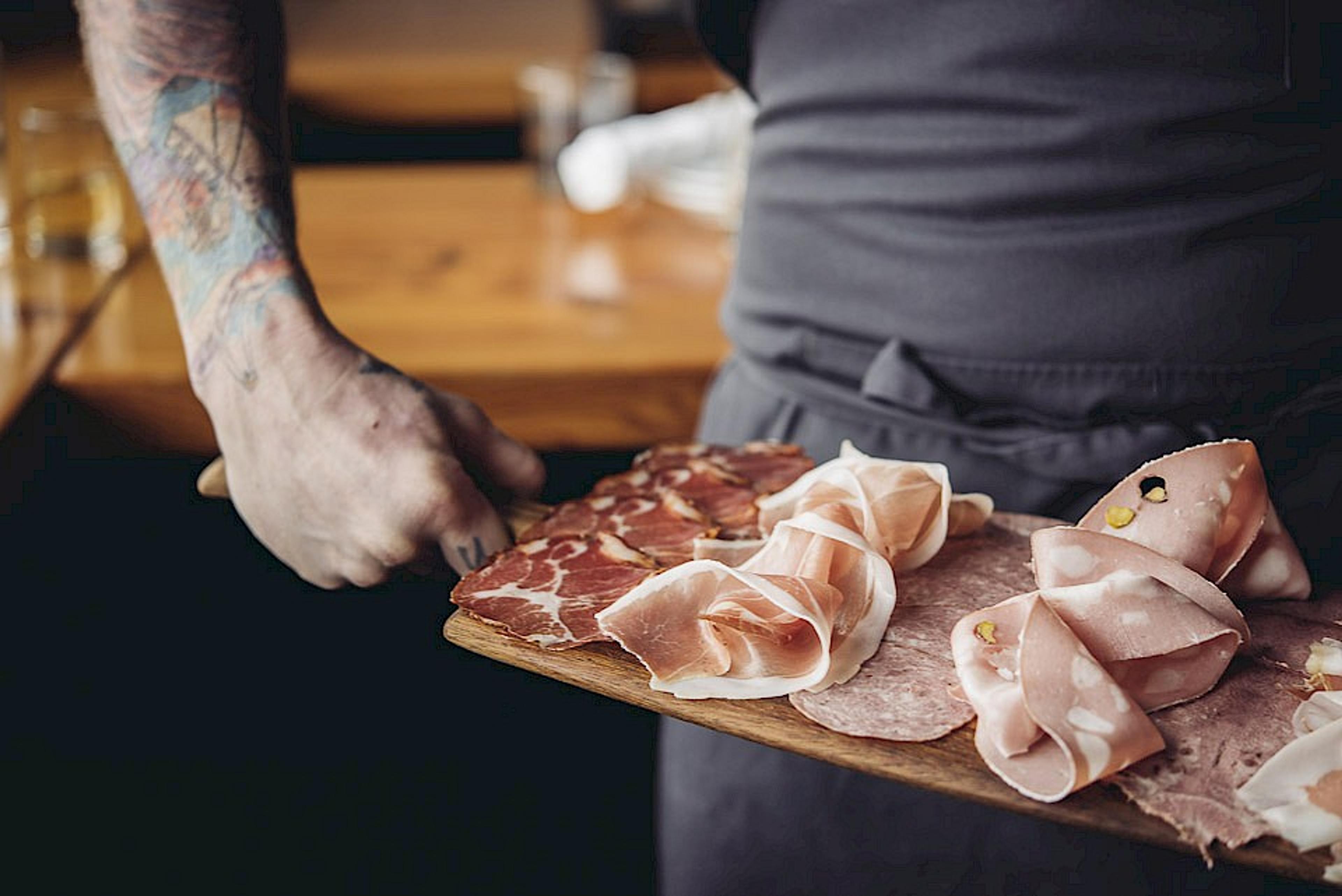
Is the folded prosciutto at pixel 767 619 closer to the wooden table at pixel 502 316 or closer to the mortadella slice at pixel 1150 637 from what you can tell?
the mortadella slice at pixel 1150 637

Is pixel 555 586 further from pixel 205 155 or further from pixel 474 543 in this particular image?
pixel 205 155

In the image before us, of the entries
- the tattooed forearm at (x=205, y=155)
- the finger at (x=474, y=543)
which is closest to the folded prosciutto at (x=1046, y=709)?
the finger at (x=474, y=543)

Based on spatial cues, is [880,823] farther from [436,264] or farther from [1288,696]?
[436,264]

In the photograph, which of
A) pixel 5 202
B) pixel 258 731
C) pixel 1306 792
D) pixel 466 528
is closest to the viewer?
pixel 1306 792

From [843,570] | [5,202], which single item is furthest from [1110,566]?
[5,202]

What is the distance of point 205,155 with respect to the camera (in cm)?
107

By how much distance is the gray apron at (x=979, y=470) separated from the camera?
105 centimetres

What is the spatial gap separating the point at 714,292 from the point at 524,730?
869 millimetres

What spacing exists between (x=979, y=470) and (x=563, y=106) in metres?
1.58

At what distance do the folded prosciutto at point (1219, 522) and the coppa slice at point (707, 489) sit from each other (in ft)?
0.86

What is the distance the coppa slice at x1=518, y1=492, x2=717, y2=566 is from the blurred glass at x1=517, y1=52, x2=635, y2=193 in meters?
1.57

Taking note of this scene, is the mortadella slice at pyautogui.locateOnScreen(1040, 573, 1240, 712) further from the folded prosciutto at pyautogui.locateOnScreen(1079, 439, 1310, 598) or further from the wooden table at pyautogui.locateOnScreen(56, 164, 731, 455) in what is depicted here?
the wooden table at pyautogui.locateOnScreen(56, 164, 731, 455)

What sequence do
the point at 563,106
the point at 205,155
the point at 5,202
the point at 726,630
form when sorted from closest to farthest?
the point at 726,630 < the point at 205,155 < the point at 5,202 < the point at 563,106

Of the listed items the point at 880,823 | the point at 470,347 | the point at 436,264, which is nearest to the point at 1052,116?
the point at 880,823
